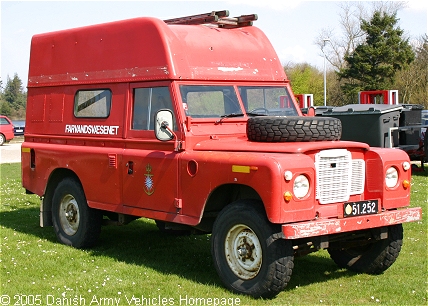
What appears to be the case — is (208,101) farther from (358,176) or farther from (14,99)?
(14,99)

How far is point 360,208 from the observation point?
22.9 feet

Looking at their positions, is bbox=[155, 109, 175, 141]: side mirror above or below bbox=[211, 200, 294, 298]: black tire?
above

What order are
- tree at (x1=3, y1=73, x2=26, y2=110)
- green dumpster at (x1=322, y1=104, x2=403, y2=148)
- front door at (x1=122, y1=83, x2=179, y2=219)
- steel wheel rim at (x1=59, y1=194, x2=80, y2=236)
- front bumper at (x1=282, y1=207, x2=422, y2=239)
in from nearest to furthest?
front bumper at (x1=282, y1=207, x2=422, y2=239), front door at (x1=122, y1=83, x2=179, y2=219), steel wheel rim at (x1=59, y1=194, x2=80, y2=236), green dumpster at (x1=322, y1=104, x2=403, y2=148), tree at (x1=3, y1=73, x2=26, y2=110)

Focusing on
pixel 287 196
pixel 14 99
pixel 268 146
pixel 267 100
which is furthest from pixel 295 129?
pixel 14 99

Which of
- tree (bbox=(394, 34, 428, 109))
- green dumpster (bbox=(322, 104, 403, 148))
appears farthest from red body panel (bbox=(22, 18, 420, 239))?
tree (bbox=(394, 34, 428, 109))

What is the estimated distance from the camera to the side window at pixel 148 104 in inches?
314

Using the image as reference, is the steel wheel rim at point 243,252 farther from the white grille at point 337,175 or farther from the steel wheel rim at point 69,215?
the steel wheel rim at point 69,215

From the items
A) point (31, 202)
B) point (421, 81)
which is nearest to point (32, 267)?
point (31, 202)

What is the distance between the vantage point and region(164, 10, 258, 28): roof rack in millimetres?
8797

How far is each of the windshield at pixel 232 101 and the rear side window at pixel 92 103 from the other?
1.45m

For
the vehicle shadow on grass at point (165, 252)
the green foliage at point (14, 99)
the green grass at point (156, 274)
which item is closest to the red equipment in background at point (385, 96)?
the green grass at point (156, 274)

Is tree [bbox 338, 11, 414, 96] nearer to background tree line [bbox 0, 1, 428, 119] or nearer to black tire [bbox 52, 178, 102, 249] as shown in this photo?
background tree line [bbox 0, 1, 428, 119]

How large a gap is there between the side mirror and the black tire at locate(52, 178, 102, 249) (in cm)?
212

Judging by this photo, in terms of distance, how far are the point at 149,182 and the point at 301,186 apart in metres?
2.17
